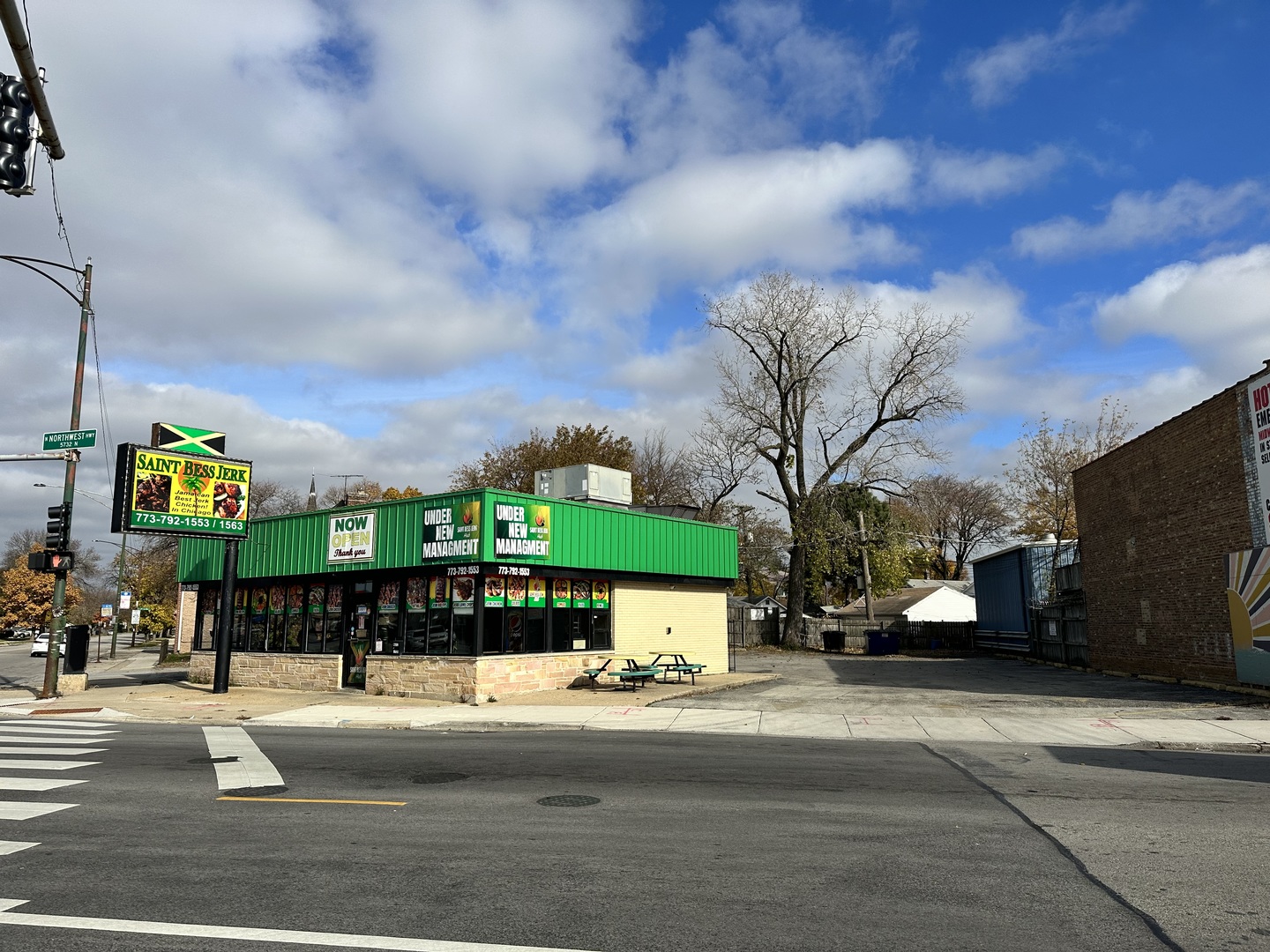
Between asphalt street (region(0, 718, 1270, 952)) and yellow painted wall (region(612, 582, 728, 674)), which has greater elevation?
yellow painted wall (region(612, 582, 728, 674))

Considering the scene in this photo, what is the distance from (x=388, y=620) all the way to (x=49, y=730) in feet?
28.1

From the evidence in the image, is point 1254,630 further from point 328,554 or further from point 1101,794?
point 328,554

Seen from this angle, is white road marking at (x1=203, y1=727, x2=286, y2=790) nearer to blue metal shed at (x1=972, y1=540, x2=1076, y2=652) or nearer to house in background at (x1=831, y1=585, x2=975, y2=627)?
blue metal shed at (x1=972, y1=540, x2=1076, y2=652)

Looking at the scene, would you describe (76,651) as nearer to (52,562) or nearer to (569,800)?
(52,562)

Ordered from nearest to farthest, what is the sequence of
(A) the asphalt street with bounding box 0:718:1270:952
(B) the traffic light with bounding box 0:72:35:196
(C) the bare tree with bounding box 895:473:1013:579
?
(A) the asphalt street with bounding box 0:718:1270:952 → (B) the traffic light with bounding box 0:72:35:196 → (C) the bare tree with bounding box 895:473:1013:579

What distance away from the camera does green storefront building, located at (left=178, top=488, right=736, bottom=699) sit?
2173cm

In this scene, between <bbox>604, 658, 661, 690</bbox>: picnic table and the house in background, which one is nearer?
<bbox>604, 658, 661, 690</bbox>: picnic table

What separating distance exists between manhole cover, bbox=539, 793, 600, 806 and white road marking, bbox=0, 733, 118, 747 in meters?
8.97

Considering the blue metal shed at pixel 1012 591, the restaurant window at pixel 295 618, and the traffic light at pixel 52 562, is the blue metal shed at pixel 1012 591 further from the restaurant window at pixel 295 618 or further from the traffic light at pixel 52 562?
the traffic light at pixel 52 562

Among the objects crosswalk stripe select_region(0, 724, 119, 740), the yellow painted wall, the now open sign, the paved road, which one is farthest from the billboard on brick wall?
crosswalk stripe select_region(0, 724, 119, 740)

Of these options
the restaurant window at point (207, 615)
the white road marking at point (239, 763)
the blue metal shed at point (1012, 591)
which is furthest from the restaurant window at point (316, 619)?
the blue metal shed at point (1012, 591)

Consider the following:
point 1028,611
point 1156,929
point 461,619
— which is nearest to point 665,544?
point 461,619

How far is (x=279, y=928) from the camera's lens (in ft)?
18.0

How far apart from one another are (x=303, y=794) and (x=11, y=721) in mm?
12000
